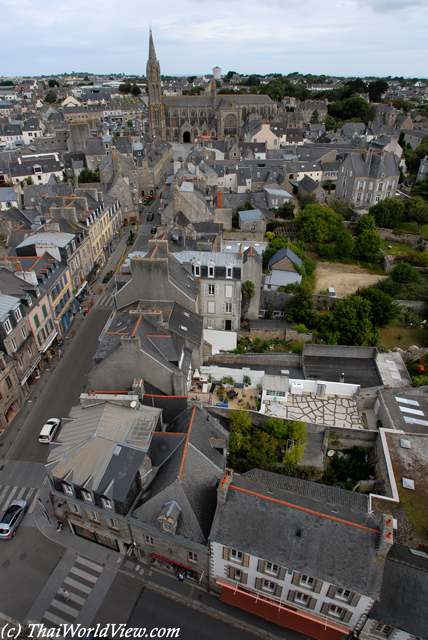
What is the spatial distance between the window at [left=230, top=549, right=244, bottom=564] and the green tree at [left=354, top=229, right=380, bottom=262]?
171 feet

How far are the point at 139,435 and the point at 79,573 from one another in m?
9.30

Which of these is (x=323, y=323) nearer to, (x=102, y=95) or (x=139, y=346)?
(x=139, y=346)

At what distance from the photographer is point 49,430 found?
31.8 m

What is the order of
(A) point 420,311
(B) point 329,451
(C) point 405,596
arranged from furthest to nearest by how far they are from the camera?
(A) point 420,311
(B) point 329,451
(C) point 405,596

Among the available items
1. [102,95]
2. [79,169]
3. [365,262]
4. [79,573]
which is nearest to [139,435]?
[79,573]

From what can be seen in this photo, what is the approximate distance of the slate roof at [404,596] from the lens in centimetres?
1862

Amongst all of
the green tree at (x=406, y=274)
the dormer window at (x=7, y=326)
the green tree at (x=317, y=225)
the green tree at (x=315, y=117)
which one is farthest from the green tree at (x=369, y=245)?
the green tree at (x=315, y=117)

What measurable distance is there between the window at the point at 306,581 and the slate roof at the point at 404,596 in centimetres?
314

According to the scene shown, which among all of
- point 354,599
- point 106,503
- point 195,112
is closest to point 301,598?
point 354,599

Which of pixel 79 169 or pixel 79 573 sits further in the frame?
pixel 79 169

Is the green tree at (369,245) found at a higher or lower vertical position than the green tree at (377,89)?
lower

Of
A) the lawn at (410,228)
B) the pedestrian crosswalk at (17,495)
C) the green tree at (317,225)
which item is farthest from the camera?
the lawn at (410,228)

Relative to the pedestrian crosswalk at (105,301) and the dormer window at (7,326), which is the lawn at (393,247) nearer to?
the pedestrian crosswalk at (105,301)

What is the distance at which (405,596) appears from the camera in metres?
19.5
